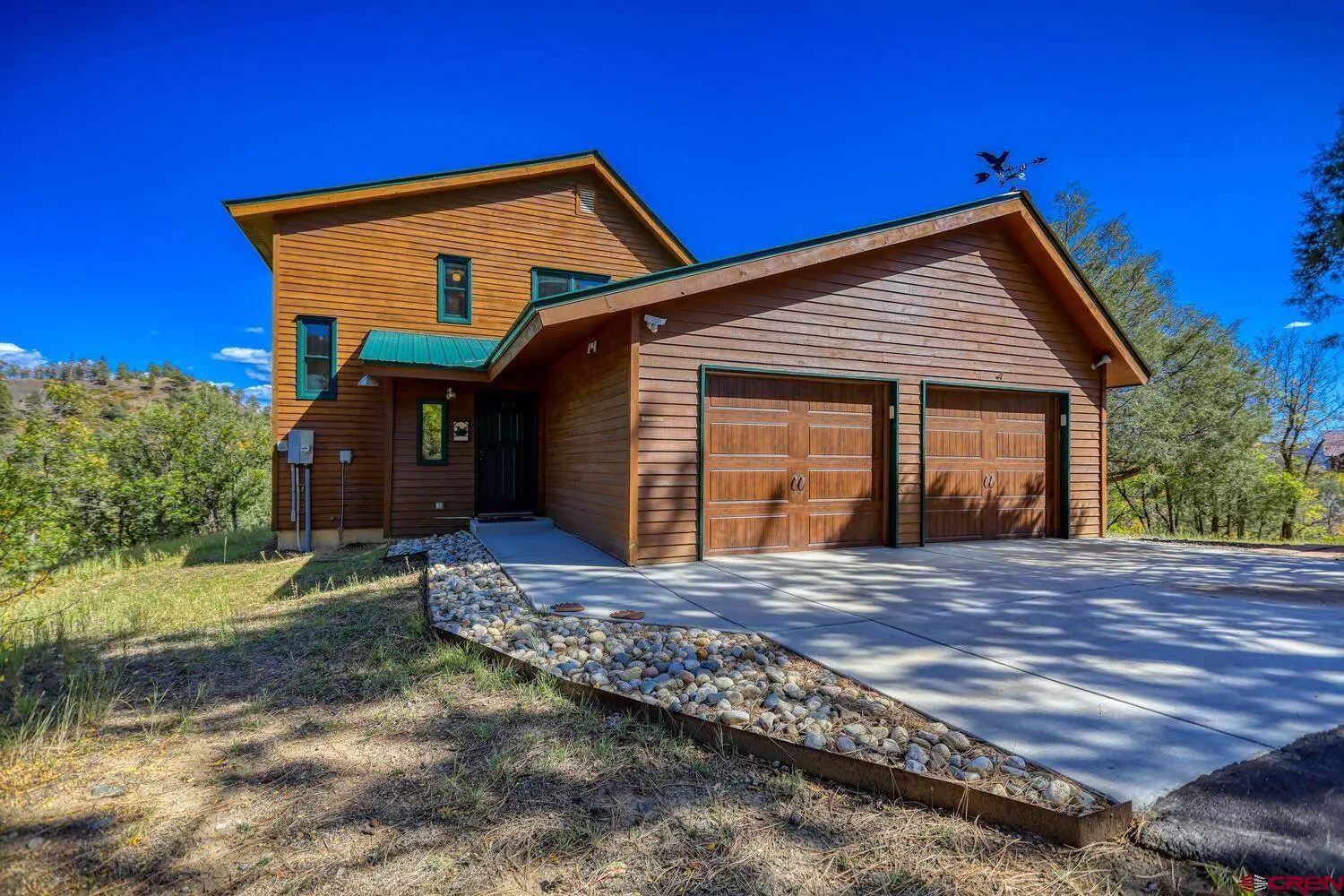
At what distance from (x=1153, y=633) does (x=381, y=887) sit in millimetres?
4503

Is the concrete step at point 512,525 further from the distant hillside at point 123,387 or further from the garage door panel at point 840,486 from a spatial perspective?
the distant hillside at point 123,387

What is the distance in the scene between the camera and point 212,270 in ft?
159

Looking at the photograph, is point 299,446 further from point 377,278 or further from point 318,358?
point 377,278

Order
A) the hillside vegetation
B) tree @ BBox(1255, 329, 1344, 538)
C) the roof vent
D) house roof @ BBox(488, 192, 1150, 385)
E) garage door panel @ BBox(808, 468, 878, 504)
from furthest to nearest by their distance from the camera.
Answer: tree @ BBox(1255, 329, 1344, 538)
the roof vent
the hillside vegetation
garage door panel @ BBox(808, 468, 878, 504)
house roof @ BBox(488, 192, 1150, 385)

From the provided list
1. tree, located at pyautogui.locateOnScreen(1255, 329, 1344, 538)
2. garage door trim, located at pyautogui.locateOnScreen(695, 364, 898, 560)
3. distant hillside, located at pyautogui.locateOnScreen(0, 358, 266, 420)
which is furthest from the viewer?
distant hillside, located at pyautogui.locateOnScreen(0, 358, 266, 420)

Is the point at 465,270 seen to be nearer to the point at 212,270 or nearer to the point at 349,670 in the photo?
the point at 349,670

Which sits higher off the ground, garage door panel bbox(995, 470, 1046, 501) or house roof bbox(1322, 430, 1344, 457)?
house roof bbox(1322, 430, 1344, 457)

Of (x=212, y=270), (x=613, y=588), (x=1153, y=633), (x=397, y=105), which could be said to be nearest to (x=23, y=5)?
(x=397, y=105)

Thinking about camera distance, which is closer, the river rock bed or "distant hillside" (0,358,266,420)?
the river rock bed

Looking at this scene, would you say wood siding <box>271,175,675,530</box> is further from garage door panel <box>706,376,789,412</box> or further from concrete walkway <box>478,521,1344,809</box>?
garage door panel <box>706,376,789,412</box>

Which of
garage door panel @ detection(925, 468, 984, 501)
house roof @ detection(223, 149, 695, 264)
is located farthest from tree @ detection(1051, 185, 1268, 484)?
house roof @ detection(223, 149, 695, 264)

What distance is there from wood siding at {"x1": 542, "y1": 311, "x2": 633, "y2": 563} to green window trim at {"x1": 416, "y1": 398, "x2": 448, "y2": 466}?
200cm

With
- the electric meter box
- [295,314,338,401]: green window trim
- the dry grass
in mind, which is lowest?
the dry grass

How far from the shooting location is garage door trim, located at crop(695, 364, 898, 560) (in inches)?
245
